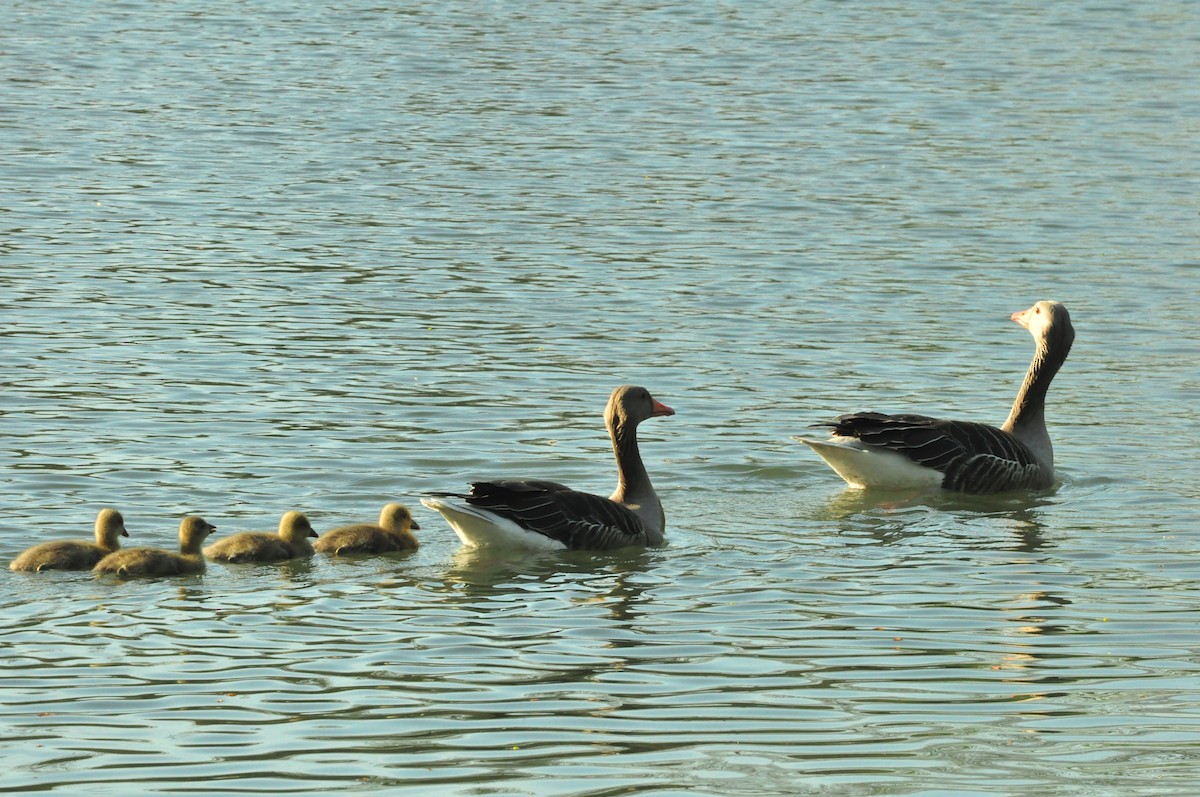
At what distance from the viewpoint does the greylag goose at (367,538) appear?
13531 millimetres

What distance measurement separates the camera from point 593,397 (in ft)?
60.0

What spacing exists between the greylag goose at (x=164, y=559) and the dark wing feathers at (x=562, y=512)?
1741mm

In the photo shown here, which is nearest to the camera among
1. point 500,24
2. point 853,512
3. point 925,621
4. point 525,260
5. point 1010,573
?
point 925,621

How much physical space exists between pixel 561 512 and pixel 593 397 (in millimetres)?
4534

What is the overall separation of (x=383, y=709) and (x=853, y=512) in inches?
249

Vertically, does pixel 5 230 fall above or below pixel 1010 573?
above

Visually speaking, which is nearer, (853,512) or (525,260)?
(853,512)

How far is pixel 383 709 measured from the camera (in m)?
10.2

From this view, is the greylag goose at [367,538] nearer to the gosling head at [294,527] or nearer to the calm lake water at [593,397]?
the gosling head at [294,527]

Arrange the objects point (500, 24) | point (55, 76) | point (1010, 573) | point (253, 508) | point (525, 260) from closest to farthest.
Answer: point (1010, 573), point (253, 508), point (525, 260), point (55, 76), point (500, 24)

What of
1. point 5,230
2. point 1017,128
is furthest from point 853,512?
point 1017,128

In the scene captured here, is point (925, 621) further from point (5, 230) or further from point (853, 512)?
point (5, 230)

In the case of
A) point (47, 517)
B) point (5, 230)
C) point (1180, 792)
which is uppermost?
point (5, 230)

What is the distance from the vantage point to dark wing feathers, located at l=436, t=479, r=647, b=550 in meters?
13.6
